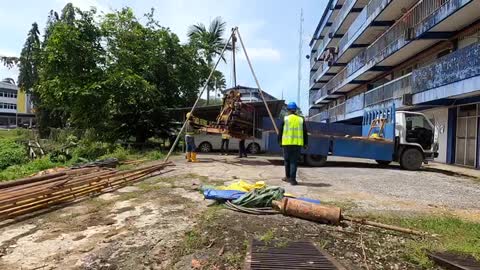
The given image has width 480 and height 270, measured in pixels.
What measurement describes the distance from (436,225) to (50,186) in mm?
6218

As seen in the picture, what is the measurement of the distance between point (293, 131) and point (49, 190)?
16.3ft

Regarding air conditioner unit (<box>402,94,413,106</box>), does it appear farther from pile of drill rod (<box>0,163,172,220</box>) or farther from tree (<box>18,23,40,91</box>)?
tree (<box>18,23,40,91</box>)

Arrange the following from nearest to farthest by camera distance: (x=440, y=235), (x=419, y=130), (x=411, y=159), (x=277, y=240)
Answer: (x=277, y=240) → (x=440, y=235) → (x=411, y=159) → (x=419, y=130)

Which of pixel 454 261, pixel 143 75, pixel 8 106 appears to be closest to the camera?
pixel 454 261

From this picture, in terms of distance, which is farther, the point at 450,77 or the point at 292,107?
the point at 450,77

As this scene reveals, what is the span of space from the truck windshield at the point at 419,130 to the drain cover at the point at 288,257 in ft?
36.7

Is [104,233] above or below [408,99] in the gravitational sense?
below

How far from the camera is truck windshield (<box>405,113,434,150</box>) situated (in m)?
14.8

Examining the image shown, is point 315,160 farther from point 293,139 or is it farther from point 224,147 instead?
point 224,147

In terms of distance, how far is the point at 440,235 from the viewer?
5.31 m

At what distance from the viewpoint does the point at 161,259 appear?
4.39 metres

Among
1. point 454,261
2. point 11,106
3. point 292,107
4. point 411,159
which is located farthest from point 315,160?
point 11,106

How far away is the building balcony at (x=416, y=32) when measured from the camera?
16453 mm

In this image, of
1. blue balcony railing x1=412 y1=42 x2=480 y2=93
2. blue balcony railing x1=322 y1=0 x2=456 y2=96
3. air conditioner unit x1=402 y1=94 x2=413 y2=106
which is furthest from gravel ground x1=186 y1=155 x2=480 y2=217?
air conditioner unit x1=402 y1=94 x2=413 y2=106
